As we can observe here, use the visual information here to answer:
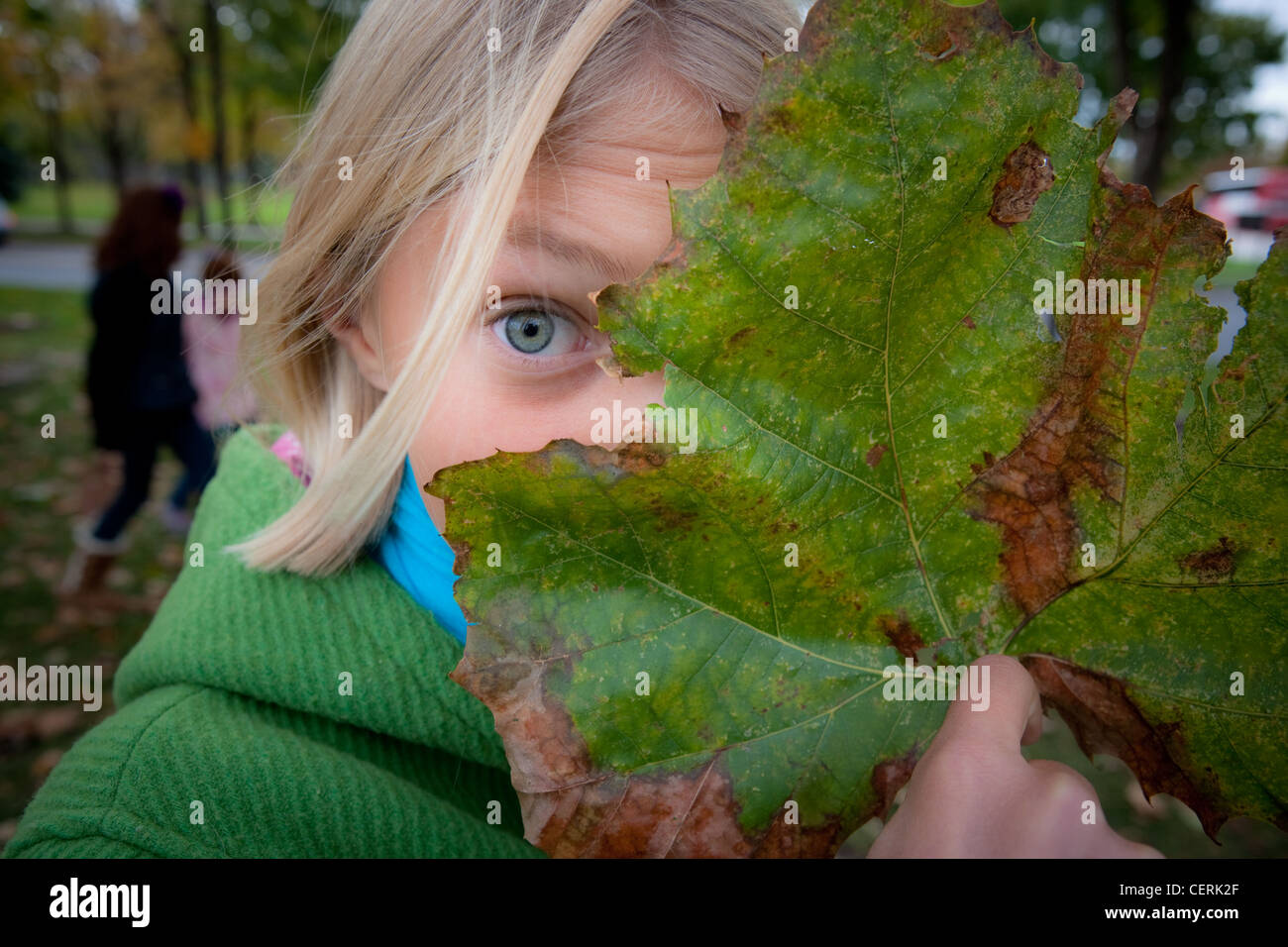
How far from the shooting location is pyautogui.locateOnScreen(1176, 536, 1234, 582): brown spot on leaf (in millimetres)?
693

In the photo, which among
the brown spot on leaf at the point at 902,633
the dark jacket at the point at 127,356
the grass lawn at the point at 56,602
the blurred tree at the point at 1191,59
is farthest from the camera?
the blurred tree at the point at 1191,59

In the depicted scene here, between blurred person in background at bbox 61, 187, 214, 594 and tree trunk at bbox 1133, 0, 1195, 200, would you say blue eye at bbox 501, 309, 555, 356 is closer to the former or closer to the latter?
blurred person in background at bbox 61, 187, 214, 594

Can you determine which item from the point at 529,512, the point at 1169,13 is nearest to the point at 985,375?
the point at 529,512

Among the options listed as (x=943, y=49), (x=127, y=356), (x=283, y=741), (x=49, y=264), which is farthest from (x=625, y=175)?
(x=49, y=264)

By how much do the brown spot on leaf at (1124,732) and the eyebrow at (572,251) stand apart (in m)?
0.60

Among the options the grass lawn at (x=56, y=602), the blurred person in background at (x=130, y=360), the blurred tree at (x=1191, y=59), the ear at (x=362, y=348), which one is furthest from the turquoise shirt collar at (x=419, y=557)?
the blurred tree at (x=1191, y=59)

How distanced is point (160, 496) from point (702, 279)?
27.6 ft

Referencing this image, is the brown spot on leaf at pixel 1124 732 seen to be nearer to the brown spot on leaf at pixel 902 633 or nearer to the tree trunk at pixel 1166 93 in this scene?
the brown spot on leaf at pixel 902 633

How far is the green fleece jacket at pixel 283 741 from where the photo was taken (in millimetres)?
1163

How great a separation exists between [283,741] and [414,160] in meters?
0.84

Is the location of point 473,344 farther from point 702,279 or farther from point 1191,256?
point 1191,256

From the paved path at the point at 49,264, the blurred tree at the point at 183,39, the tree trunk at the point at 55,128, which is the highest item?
the tree trunk at the point at 55,128

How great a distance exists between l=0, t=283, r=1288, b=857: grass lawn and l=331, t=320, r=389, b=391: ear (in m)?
1.17

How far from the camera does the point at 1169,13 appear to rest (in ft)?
25.2
